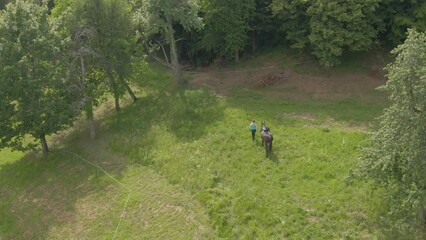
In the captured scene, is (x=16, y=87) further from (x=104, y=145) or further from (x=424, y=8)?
(x=424, y=8)

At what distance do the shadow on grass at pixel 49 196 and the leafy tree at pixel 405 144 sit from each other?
14737 mm

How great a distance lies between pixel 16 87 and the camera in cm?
2969

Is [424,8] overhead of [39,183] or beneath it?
overhead

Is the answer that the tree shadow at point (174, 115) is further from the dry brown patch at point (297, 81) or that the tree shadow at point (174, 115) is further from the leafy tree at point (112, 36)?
the dry brown patch at point (297, 81)

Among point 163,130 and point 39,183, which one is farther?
point 163,130

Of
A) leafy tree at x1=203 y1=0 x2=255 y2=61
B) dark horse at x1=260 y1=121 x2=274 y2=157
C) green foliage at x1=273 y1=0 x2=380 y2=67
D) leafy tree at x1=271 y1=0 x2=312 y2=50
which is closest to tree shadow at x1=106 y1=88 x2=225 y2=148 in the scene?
dark horse at x1=260 y1=121 x2=274 y2=157

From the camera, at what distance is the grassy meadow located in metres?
21.9

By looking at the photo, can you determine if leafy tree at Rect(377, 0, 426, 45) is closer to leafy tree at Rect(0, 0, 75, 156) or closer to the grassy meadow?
the grassy meadow

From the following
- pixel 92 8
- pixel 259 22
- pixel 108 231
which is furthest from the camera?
pixel 259 22

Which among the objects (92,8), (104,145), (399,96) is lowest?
(104,145)

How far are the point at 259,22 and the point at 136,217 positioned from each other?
84.8ft

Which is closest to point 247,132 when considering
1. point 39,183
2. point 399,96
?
point 399,96

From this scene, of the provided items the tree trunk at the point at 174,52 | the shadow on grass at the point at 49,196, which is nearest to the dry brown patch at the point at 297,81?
the tree trunk at the point at 174,52

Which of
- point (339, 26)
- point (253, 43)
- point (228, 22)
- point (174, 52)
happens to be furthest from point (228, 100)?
point (253, 43)
